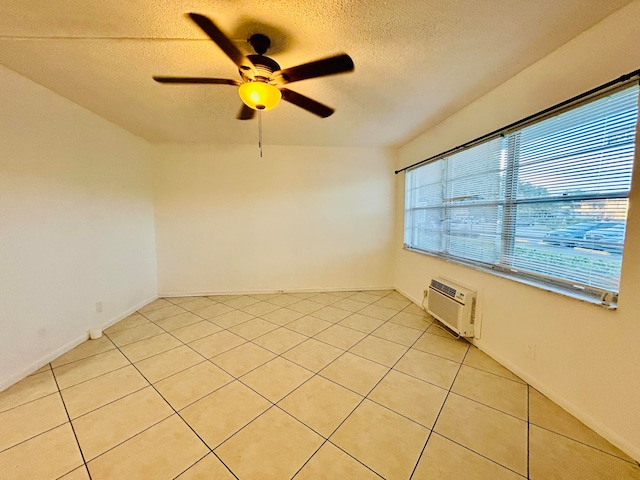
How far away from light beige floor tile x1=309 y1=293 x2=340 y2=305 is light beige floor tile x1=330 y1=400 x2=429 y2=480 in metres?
1.94

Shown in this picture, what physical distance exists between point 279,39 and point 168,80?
0.78 metres

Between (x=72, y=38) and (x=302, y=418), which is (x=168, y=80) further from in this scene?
(x=302, y=418)

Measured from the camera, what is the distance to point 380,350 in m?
2.21

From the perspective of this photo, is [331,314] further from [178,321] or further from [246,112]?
[246,112]

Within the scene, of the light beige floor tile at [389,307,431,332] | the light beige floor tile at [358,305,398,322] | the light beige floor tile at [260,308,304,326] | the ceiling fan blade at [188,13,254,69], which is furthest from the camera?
the light beige floor tile at [358,305,398,322]

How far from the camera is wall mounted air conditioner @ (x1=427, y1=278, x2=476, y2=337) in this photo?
227 cm

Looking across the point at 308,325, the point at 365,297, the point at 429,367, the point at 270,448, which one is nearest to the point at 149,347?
the point at 308,325

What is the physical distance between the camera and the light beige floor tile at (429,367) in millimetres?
1817

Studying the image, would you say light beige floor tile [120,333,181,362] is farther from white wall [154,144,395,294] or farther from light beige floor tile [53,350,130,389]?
white wall [154,144,395,294]

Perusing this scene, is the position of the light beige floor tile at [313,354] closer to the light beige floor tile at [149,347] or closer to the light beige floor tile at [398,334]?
the light beige floor tile at [398,334]

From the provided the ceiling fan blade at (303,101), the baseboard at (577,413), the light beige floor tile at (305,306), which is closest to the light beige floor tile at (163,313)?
the light beige floor tile at (305,306)

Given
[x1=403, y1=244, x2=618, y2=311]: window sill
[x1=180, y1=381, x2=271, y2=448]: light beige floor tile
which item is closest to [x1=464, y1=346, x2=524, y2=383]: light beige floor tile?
[x1=403, y1=244, x2=618, y2=311]: window sill

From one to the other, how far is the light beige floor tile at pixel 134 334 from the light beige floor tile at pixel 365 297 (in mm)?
2481

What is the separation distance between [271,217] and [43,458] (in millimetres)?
3029
